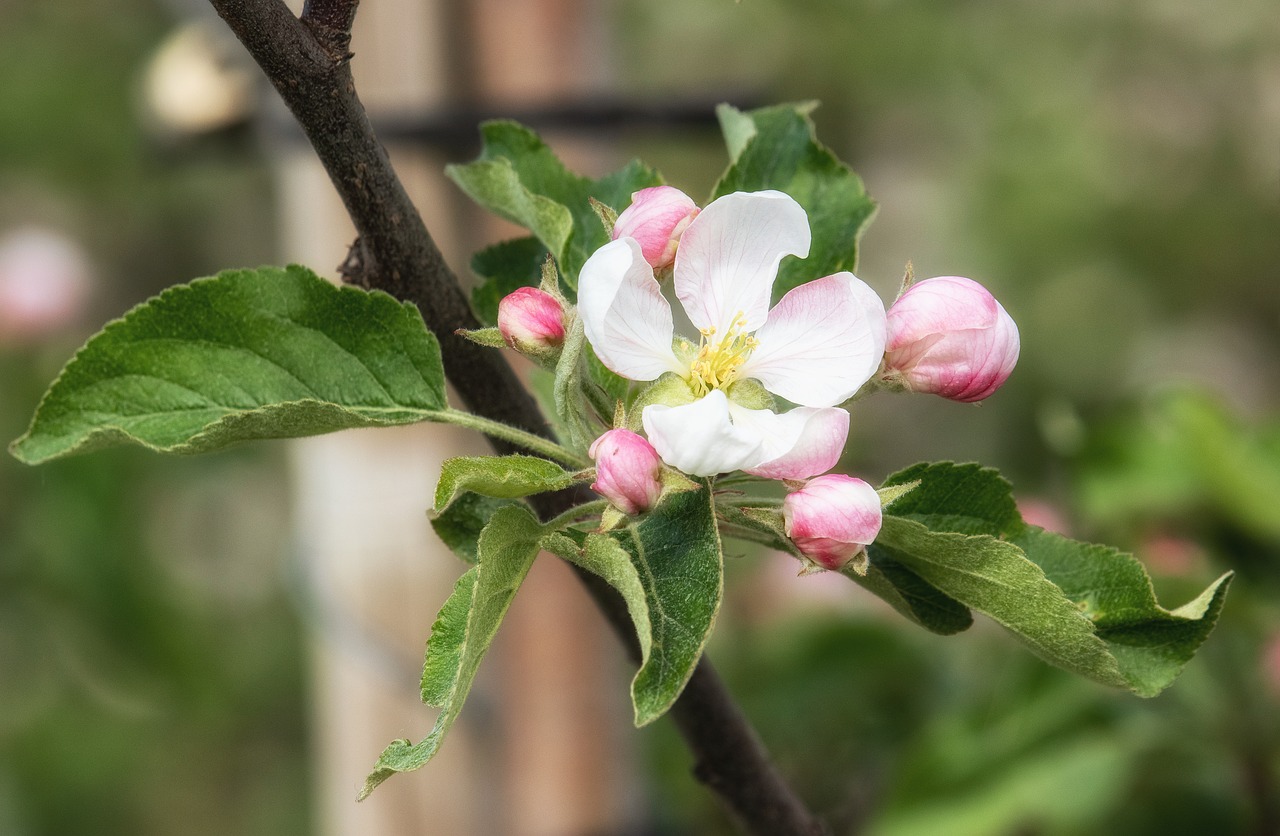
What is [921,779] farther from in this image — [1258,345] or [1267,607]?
[1258,345]

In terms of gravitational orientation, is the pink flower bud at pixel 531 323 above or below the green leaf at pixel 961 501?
above

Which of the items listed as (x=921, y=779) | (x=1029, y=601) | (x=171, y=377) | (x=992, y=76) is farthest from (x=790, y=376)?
(x=992, y=76)

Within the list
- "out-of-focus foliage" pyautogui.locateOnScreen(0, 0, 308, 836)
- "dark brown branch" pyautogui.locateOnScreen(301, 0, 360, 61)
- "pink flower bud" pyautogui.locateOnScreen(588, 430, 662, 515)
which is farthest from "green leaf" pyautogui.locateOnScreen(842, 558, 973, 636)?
"out-of-focus foliage" pyautogui.locateOnScreen(0, 0, 308, 836)

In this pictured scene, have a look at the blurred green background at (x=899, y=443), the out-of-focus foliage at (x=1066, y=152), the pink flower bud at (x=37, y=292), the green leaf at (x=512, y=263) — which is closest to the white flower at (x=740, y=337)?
the green leaf at (x=512, y=263)

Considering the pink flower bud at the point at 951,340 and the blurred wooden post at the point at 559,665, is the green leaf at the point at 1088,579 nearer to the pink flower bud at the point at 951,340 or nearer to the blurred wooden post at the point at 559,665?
the pink flower bud at the point at 951,340

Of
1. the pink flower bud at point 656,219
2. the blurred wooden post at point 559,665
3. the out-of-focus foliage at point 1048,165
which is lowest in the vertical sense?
the out-of-focus foliage at point 1048,165

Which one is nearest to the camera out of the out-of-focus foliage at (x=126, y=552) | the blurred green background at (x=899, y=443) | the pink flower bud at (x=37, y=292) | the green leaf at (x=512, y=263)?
the green leaf at (x=512, y=263)
